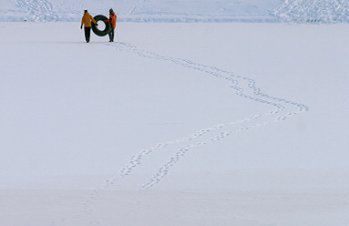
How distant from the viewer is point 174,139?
373 inches

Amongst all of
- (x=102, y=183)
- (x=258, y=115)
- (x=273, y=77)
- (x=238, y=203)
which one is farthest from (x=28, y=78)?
(x=238, y=203)

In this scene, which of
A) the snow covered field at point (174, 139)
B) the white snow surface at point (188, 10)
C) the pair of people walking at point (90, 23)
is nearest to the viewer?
the snow covered field at point (174, 139)

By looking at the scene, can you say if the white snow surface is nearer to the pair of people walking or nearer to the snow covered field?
the pair of people walking

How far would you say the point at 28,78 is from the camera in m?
15.5

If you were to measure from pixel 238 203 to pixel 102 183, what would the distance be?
4.71ft

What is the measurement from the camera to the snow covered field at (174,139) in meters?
6.02

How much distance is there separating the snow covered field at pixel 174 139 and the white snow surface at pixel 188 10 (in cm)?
1741

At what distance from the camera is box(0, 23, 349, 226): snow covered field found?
602 centimetres

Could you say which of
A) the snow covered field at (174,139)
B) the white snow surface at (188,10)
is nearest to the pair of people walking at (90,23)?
the snow covered field at (174,139)

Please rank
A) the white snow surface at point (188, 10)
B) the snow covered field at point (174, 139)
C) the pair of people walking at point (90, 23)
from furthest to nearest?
the white snow surface at point (188, 10), the pair of people walking at point (90, 23), the snow covered field at point (174, 139)

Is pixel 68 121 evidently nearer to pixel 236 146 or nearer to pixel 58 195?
pixel 236 146

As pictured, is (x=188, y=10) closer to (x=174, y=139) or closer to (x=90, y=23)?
(x=90, y=23)

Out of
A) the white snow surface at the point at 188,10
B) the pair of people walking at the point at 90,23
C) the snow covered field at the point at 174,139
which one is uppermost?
the white snow surface at the point at 188,10

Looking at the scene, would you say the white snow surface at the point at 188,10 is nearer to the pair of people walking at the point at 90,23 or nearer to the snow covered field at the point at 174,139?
the pair of people walking at the point at 90,23
